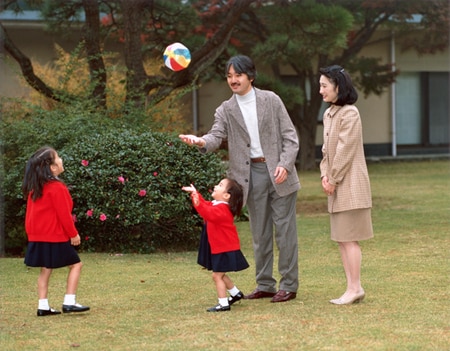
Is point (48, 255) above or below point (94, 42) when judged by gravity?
below

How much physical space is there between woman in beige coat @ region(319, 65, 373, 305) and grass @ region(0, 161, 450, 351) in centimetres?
32

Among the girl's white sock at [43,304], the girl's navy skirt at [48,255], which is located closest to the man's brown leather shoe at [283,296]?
the girl's navy skirt at [48,255]

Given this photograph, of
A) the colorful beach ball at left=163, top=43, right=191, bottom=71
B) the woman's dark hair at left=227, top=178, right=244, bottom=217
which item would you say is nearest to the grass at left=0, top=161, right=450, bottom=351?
the woman's dark hair at left=227, top=178, right=244, bottom=217

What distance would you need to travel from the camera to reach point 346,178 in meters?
6.39

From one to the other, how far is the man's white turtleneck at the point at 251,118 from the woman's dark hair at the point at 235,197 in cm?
30

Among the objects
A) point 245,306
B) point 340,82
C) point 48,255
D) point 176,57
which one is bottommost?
point 245,306

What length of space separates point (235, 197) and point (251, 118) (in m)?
0.61

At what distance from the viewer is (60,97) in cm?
1163

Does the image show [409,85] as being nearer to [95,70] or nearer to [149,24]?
[149,24]

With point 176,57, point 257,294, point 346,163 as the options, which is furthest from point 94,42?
point 346,163

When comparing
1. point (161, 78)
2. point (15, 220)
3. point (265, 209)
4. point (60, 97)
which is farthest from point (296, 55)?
point (265, 209)

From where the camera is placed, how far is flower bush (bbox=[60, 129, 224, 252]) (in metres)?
9.51

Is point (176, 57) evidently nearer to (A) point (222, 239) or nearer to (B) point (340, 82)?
(B) point (340, 82)

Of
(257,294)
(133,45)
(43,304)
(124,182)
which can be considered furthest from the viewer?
(133,45)
